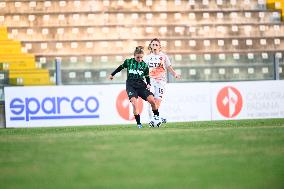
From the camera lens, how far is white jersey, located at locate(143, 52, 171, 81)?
16.2 meters

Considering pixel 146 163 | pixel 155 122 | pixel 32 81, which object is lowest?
pixel 155 122

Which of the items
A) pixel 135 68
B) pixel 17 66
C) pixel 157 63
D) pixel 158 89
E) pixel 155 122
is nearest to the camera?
pixel 135 68

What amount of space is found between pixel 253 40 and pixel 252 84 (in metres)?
5.82

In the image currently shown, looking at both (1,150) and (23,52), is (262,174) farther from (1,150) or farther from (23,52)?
(23,52)

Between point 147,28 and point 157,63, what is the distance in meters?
7.95

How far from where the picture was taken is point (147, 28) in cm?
2408

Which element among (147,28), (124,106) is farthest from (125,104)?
(147,28)

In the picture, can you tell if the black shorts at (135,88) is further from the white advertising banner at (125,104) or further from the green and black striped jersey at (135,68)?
the white advertising banner at (125,104)

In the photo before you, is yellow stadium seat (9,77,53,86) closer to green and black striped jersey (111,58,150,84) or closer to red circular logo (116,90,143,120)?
red circular logo (116,90,143,120)

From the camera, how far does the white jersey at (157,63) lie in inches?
640

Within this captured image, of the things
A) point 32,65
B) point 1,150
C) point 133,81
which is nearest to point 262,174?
point 1,150

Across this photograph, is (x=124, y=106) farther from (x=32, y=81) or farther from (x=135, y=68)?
(x=135, y=68)

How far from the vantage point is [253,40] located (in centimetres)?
2436

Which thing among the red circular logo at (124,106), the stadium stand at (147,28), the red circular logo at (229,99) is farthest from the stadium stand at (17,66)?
the red circular logo at (229,99)
